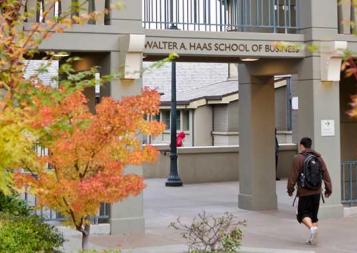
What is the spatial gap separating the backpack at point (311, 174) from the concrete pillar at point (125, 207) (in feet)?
10.1

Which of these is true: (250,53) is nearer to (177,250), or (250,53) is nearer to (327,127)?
(327,127)

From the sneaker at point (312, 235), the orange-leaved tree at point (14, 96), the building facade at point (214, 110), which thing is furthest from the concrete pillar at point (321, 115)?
the building facade at point (214, 110)

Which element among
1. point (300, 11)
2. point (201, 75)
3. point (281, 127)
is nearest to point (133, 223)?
point (300, 11)

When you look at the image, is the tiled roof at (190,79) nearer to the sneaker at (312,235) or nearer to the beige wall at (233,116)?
the beige wall at (233,116)

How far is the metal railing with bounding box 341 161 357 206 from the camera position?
15.1m

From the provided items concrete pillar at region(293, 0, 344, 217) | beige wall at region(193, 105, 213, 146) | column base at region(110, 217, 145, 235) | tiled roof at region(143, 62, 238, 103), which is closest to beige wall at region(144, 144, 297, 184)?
concrete pillar at region(293, 0, 344, 217)

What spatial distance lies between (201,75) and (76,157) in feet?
111

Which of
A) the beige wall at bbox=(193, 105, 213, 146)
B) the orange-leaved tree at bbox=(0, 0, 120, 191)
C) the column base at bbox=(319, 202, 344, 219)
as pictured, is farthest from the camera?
the beige wall at bbox=(193, 105, 213, 146)

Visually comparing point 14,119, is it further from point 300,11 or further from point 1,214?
point 300,11

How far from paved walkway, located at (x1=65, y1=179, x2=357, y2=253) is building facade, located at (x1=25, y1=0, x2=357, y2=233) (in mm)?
528

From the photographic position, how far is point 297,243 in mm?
11461

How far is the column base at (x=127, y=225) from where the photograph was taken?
12398 millimetres

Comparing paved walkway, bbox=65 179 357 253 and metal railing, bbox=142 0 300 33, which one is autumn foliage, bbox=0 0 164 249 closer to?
paved walkway, bbox=65 179 357 253

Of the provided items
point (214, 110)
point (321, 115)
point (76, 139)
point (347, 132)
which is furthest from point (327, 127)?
point (214, 110)
